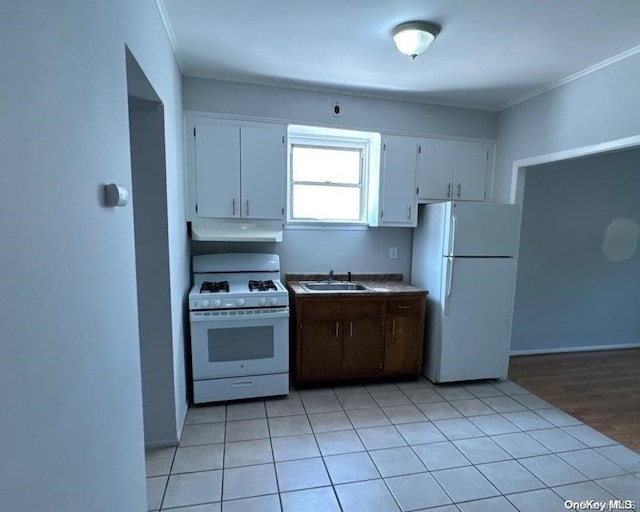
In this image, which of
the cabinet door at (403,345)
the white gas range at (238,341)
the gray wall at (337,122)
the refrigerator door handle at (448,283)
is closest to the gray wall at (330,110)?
the gray wall at (337,122)

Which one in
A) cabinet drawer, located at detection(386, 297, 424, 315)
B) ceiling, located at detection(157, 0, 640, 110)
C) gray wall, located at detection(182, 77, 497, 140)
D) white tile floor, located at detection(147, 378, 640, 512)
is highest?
ceiling, located at detection(157, 0, 640, 110)

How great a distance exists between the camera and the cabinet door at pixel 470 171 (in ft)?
11.3

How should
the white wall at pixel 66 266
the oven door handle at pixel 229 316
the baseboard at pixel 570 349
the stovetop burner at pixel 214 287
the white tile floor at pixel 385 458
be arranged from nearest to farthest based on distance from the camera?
the white wall at pixel 66 266
the white tile floor at pixel 385 458
the oven door handle at pixel 229 316
the stovetop burner at pixel 214 287
the baseboard at pixel 570 349

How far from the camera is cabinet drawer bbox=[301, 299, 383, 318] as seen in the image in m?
2.91

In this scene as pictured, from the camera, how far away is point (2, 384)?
553mm

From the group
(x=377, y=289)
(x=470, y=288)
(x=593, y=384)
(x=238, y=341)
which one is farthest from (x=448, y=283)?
(x=238, y=341)

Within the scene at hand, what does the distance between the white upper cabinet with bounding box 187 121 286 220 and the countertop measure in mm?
684

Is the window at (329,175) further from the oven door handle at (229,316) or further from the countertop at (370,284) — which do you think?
the oven door handle at (229,316)

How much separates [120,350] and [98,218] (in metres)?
0.48

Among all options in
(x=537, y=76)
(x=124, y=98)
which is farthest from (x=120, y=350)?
(x=537, y=76)

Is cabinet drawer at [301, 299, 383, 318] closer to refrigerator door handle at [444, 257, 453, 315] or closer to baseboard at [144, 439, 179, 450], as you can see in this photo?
refrigerator door handle at [444, 257, 453, 315]

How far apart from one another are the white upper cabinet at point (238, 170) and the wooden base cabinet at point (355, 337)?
0.93m

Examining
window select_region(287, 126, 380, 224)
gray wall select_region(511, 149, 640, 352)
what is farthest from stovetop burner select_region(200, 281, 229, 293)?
gray wall select_region(511, 149, 640, 352)

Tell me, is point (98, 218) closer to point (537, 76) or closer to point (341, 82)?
point (341, 82)
